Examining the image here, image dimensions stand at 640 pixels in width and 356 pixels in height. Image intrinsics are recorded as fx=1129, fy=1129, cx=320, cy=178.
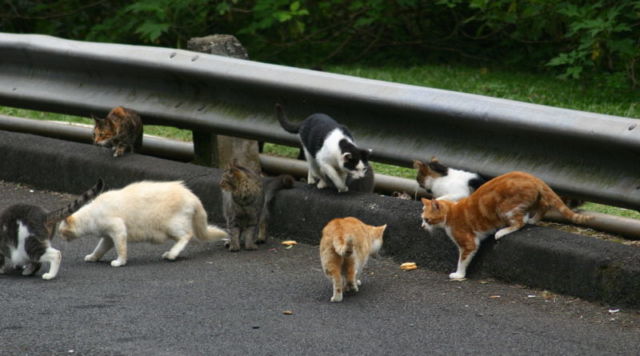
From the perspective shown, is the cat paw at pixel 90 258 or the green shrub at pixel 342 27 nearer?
the cat paw at pixel 90 258

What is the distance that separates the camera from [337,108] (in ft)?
25.0

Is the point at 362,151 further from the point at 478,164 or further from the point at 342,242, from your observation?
the point at 342,242

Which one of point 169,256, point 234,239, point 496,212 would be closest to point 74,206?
point 169,256

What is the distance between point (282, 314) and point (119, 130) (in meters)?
3.17

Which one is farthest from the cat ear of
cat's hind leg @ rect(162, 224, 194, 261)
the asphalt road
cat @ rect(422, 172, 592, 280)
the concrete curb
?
cat's hind leg @ rect(162, 224, 194, 261)

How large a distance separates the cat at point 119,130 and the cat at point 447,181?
233 cm

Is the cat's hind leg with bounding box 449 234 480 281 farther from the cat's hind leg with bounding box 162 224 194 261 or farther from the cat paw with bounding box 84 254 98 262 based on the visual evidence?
the cat paw with bounding box 84 254 98 262

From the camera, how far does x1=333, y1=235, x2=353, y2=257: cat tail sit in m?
6.05

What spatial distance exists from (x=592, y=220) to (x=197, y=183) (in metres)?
2.74

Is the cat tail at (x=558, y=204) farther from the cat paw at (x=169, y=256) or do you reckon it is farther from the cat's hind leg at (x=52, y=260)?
the cat's hind leg at (x=52, y=260)

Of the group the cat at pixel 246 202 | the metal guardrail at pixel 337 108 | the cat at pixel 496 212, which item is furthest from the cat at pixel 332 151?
the cat at pixel 496 212

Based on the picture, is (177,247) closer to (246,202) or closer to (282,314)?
(246,202)

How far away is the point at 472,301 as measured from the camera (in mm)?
5871

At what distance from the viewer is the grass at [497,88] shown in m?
9.71
